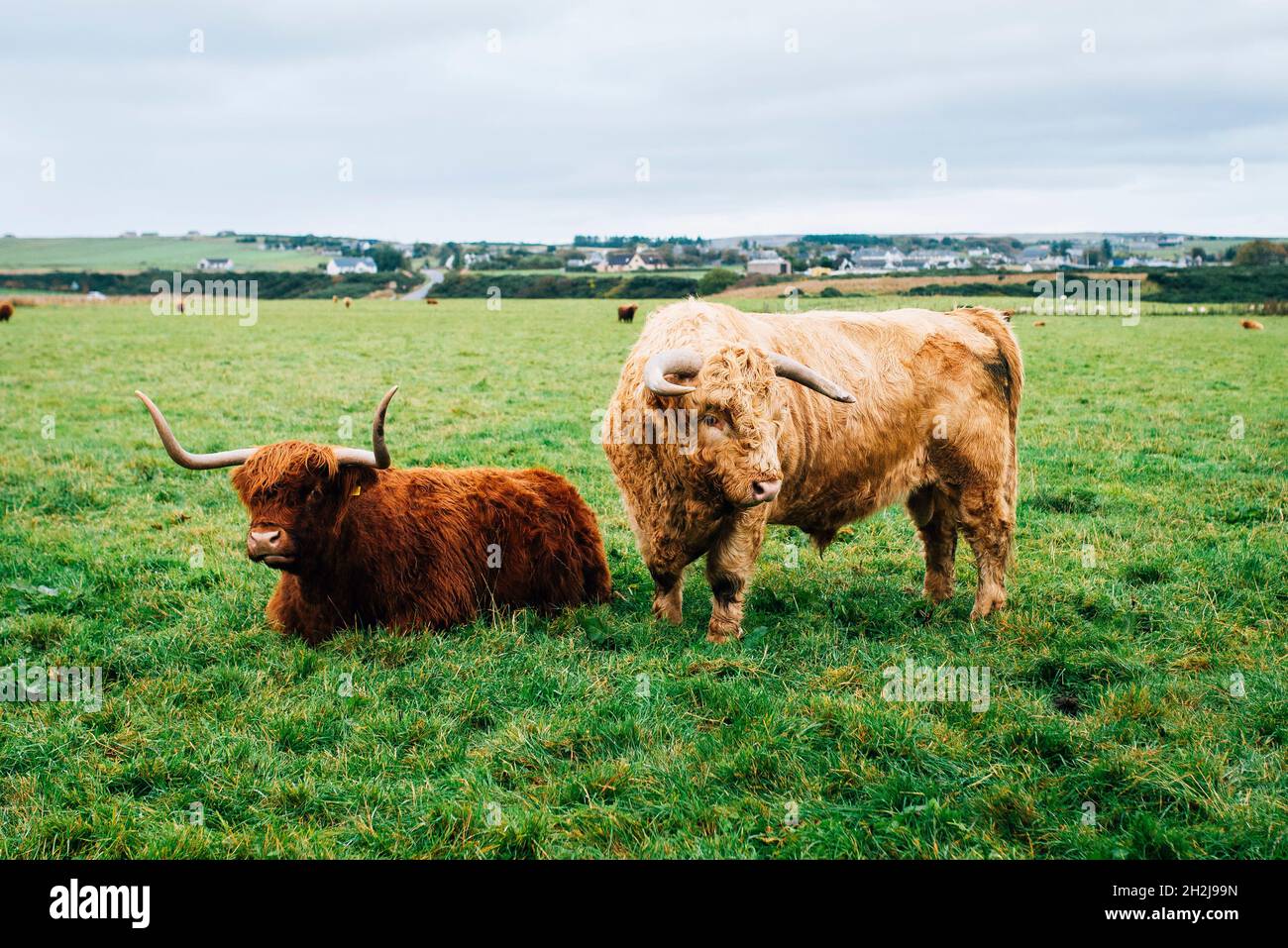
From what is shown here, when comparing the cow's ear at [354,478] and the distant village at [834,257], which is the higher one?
the distant village at [834,257]

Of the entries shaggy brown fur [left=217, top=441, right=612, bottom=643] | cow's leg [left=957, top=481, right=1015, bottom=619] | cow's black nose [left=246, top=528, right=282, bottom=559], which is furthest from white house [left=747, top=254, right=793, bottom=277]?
cow's black nose [left=246, top=528, right=282, bottom=559]

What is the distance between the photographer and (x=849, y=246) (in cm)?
5100

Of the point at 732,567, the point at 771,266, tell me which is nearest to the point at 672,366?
the point at 732,567

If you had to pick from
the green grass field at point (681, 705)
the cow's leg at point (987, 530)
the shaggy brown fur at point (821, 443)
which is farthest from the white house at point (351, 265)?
the cow's leg at point (987, 530)

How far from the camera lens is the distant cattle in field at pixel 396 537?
5004mm

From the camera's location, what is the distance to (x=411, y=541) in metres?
5.61

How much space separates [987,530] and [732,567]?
6.30 ft

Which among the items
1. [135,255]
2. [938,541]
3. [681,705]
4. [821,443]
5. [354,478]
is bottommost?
[681,705]

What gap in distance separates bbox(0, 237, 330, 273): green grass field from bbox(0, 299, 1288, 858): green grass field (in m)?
96.2

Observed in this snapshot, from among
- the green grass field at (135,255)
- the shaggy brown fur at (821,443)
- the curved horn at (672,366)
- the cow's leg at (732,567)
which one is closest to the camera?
the curved horn at (672,366)

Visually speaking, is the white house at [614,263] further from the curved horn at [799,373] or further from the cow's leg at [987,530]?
the curved horn at [799,373]

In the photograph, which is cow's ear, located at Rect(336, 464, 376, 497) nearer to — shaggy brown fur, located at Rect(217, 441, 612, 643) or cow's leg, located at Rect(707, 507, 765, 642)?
shaggy brown fur, located at Rect(217, 441, 612, 643)

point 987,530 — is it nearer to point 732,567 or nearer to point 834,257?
point 732,567

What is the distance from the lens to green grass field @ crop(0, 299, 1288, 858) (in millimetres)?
3398
